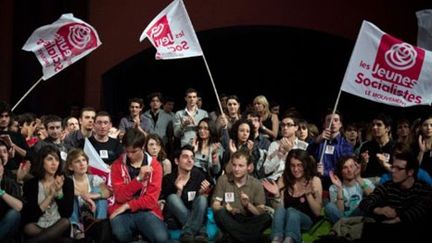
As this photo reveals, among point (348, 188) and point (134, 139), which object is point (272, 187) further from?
point (134, 139)

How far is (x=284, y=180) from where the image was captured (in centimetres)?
885

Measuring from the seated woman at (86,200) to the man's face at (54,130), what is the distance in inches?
37.6

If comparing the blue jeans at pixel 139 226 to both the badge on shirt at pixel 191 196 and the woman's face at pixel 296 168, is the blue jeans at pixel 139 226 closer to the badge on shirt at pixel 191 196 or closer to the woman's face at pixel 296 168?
the badge on shirt at pixel 191 196

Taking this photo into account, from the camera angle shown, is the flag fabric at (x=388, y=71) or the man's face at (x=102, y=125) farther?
the man's face at (x=102, y=125)

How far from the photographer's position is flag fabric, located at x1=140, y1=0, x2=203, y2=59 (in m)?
10.3

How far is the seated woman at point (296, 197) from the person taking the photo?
28.0 ft

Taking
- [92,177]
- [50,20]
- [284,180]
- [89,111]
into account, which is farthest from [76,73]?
[284,180]

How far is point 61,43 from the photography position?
10.5 m

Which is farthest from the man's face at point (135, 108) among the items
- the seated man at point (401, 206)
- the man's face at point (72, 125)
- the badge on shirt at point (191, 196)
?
the seated man at point (401, 206)

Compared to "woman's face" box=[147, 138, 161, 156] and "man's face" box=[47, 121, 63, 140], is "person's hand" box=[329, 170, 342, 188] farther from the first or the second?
"man's face" box=[47, 121, 63, 140]

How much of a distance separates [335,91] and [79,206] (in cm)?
739

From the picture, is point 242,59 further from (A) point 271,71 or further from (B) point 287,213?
(B) point 287,213

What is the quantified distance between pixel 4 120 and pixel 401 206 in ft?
15.2

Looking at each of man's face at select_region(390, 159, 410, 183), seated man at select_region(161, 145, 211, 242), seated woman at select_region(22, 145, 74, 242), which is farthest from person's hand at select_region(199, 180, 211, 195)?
man's face at select_region(390, 159, 410, 183)
